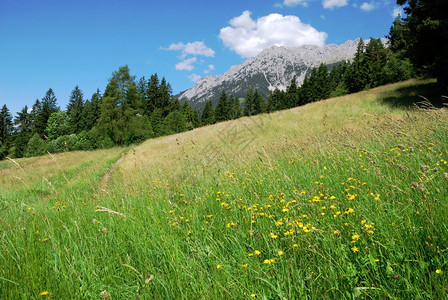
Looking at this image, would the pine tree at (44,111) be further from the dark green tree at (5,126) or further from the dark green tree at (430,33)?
the dark green tree at (430,33)

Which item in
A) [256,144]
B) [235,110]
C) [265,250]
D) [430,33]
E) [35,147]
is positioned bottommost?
[265,250]

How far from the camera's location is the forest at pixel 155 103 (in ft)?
45.4

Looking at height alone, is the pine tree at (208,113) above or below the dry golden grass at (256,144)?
above

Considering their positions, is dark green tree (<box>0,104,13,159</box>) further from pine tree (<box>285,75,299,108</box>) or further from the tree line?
pine tree (<box>285,75,299,108</box>)

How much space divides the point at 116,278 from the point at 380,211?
7.58 feet

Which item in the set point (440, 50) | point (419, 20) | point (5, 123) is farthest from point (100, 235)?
point (5, 123)

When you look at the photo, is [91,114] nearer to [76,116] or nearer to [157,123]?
[76,116]

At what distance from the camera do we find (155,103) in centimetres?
5628

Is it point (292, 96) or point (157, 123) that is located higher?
point (292, 96)

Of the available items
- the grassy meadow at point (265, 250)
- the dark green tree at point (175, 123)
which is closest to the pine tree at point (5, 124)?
the dark green tree at point (175, 123)

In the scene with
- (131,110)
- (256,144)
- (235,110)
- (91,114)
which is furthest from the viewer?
(235,110)

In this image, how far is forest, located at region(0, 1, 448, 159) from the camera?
13853 mm

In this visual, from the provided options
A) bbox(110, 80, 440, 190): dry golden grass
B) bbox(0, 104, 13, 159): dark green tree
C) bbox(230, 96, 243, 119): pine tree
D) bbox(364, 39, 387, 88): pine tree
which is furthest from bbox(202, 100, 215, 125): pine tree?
bbox(110, 80, 440, 190): dry golden grass

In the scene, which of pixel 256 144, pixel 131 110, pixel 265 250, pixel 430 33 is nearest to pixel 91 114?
pixel 131 110
